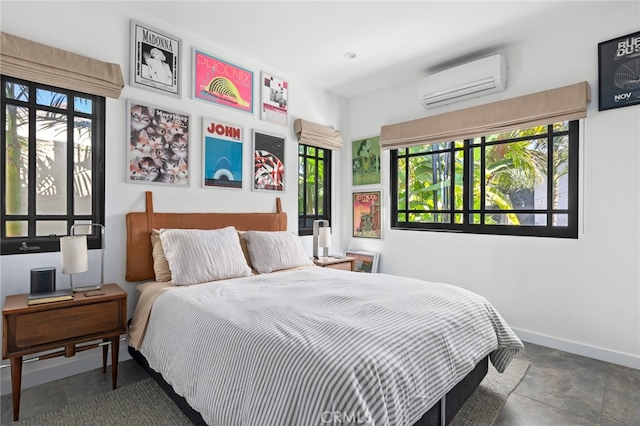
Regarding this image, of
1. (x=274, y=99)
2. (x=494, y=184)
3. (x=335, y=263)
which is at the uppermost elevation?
(x=274, y=99)

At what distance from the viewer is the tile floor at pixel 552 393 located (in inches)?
72.0

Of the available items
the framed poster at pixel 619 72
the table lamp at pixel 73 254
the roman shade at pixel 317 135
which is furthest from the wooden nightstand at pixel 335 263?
the framed poster at pixel 619 72

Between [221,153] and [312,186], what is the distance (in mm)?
1344

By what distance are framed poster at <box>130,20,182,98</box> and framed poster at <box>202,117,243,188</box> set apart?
1.33 feet

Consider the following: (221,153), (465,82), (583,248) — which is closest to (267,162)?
(221,153)

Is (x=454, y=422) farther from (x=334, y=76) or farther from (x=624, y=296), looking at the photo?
(x=334, y=76)

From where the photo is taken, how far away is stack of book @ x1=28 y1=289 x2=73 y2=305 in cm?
186

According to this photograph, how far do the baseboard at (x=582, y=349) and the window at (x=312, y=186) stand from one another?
244 centimetres

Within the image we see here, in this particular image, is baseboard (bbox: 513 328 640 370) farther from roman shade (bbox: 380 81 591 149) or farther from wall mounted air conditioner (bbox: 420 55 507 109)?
wall mounted air conditioner (bbox: 420 55 507 109)

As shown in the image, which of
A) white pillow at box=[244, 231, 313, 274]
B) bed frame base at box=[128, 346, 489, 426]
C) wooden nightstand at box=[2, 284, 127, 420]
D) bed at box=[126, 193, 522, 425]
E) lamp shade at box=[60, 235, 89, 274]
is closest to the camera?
bed at box=[126, 193, 522, 425]

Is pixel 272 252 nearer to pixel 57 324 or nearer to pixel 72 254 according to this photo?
pixel 72 254

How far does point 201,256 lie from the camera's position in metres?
2.44

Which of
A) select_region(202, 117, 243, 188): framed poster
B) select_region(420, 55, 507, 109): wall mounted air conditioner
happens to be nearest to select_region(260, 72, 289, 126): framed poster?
select_region(202, 117, 243, 188): framed poster

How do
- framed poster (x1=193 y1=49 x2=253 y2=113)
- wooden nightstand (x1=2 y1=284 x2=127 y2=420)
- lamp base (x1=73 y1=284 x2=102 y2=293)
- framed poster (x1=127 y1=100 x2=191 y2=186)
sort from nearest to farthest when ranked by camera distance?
wooden nightstand (x1=2 y1=284 x2=127 y2=420)
lamp base (x1=73 y1=284 x2=102 y2=293)
framed poster (x1=127 y1=100 x2=191 y2=186)
framed poster (x1=193 y1=49 x2=253 y2=113)
